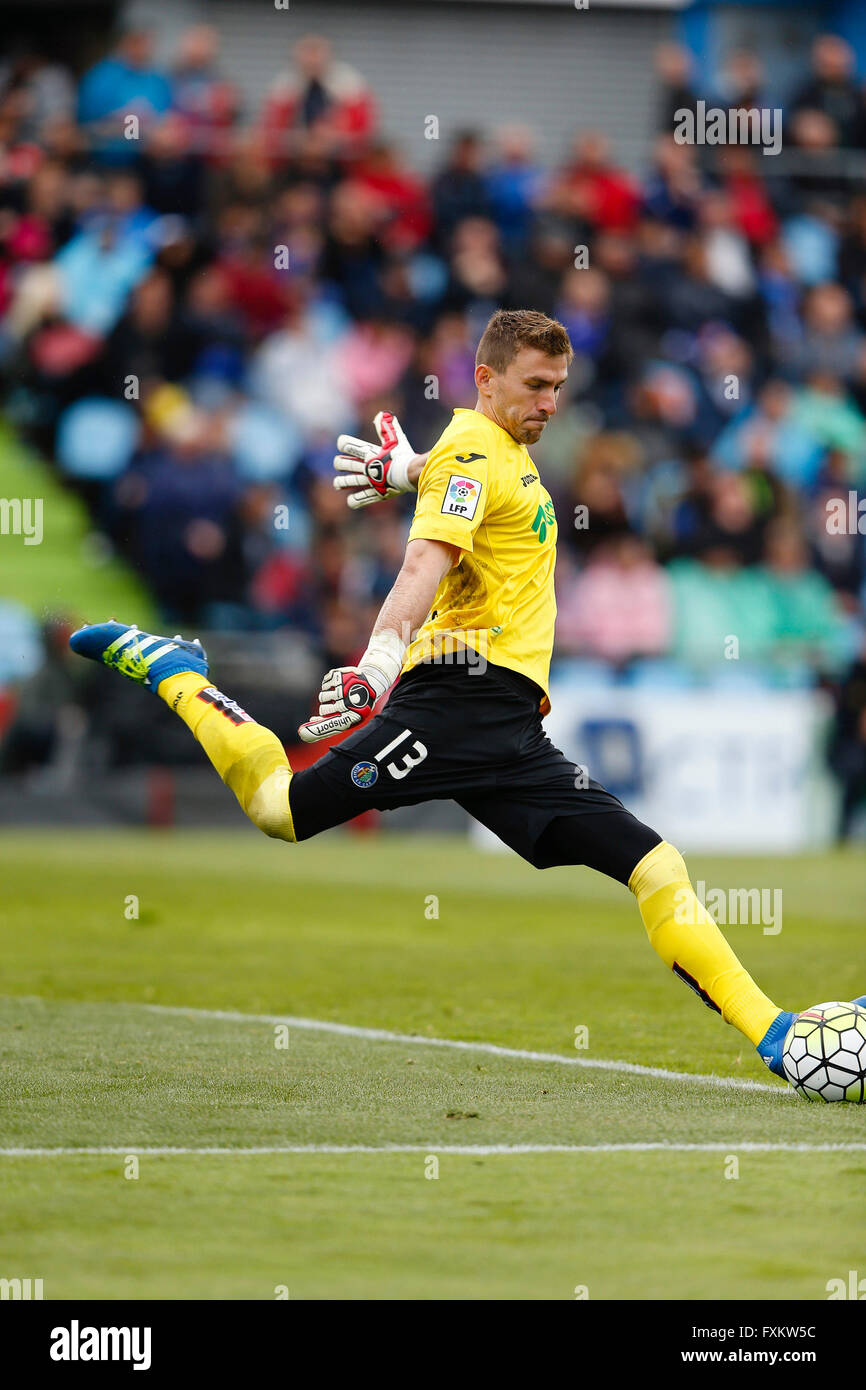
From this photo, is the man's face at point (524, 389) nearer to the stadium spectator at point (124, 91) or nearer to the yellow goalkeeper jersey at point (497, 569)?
the yellow goalkeeper jersey at point (497, 569)

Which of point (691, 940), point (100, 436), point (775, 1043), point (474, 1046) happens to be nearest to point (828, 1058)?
point (775, 1043)

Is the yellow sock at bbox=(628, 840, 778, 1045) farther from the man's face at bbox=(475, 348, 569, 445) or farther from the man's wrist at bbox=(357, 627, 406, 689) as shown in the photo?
the man's face at bbox=(475, 348, 569, 445)

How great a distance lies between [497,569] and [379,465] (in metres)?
0.69

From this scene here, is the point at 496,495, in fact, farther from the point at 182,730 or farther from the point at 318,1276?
the point at 182,730

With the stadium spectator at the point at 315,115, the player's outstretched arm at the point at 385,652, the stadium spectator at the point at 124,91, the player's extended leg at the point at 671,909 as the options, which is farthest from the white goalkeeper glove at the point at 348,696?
the stadium spectator at the point at 315,115

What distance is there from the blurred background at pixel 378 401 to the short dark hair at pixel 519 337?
10962 mm

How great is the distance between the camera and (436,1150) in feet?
17.9

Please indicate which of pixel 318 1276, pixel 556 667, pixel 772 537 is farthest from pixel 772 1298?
pixel 772 537

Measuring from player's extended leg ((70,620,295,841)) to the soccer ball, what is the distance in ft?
5.79

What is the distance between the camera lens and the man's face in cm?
668

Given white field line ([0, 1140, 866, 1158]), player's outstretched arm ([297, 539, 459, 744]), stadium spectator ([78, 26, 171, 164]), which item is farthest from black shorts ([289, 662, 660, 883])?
stadium spectator ([78, 26, 171, 164])

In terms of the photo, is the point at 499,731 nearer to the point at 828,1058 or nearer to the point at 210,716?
the point at 210,716

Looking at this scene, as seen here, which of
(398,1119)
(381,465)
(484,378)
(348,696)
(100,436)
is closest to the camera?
(398,1119)

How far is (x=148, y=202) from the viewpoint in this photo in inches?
769
